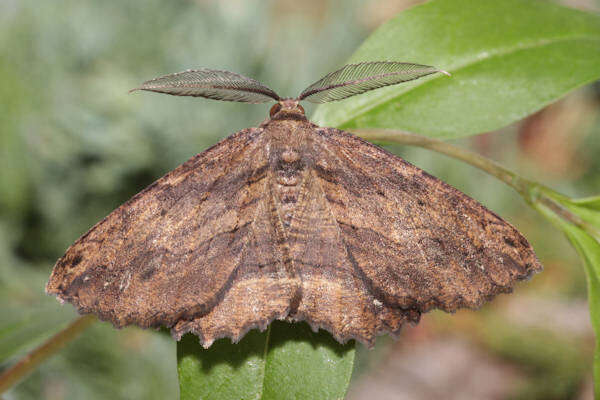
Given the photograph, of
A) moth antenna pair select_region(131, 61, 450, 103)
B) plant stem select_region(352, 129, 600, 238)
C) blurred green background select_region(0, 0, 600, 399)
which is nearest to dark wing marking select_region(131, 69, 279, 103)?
moth antenna pair select_region(131, 61, 450, 103)

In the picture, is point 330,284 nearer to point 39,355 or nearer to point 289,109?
point 289,109

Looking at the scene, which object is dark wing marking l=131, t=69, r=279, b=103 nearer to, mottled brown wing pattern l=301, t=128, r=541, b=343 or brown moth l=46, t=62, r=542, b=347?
brown moth l=46, t=62, r=542, b=347

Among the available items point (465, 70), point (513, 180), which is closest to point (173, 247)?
point (513, 180)

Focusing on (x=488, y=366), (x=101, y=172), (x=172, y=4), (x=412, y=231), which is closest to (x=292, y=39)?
(x=172, y=4)

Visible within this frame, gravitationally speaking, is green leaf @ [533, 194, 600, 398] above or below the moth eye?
below

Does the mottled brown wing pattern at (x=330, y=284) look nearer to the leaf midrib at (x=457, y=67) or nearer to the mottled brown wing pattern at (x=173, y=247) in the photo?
the mottled brown wing pattern at (x=173, y=247)

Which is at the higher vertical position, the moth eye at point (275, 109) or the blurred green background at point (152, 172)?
the blurred green background at point (152, 172)

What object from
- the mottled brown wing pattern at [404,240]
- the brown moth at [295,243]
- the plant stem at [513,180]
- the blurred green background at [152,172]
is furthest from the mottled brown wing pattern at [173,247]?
the blurred green background at [152,172]

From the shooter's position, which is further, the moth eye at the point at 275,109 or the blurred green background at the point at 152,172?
the blurred green background at the point at 152,172
